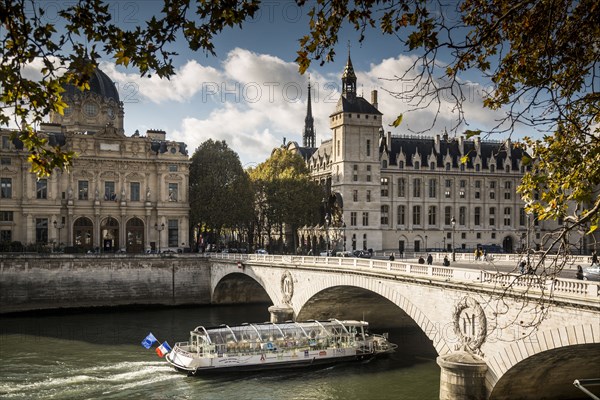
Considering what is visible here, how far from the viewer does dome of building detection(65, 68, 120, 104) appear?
83262 mm

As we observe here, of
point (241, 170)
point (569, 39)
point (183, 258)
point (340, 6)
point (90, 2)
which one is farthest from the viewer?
point (241, 170)

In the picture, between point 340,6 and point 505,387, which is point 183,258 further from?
point 340,6

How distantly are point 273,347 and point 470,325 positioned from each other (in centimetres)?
1501

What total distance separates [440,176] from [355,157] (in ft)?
54.8

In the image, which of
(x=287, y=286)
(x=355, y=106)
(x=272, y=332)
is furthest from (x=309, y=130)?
(x=272, y=332)

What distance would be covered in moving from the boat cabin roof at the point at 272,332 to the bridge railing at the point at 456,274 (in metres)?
4.03

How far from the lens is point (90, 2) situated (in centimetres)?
812

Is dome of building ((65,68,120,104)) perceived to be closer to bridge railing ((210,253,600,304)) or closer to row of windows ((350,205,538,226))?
row of windows ((350,205,538,226))

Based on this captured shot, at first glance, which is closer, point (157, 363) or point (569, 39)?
point (569, 39)

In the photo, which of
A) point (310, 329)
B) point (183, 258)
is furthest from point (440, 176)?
point (310, 329)

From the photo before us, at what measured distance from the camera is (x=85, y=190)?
2940 inches

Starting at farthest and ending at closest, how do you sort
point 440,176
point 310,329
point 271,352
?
Answer: 1. point 440,176
2. point 310,329
3. point 271,352

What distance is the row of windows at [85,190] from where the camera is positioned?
2795 inches

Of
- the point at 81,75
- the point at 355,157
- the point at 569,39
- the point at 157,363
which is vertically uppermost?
the point at 355,157
